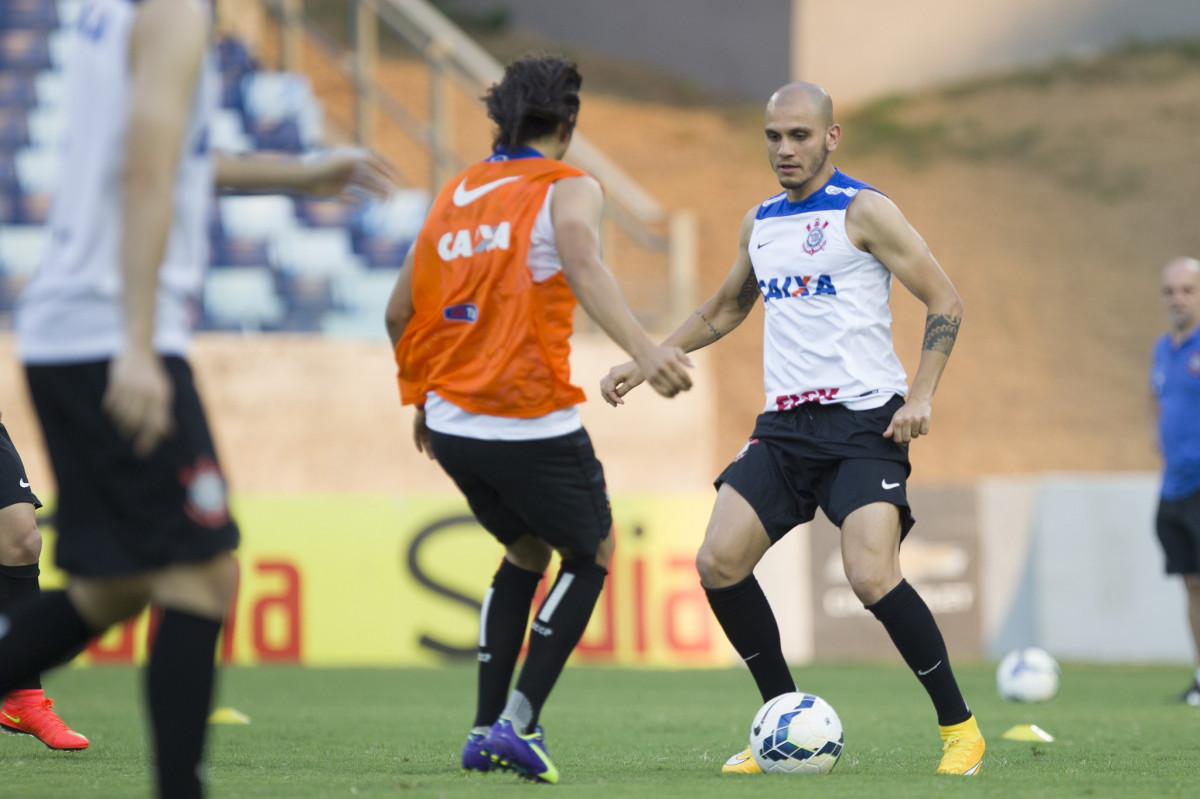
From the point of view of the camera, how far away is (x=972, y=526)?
1297 centimetres

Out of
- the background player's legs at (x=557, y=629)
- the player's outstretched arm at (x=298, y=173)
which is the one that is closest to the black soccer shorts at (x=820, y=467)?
the background player's legs at (x=557, y=629)

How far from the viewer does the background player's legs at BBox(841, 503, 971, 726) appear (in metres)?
4.84

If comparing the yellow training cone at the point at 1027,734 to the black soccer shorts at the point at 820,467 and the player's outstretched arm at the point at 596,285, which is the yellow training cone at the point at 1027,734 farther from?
the player's outstretched arm at the point at 596,285

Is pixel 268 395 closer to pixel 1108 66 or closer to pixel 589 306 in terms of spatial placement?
pixel 589 306

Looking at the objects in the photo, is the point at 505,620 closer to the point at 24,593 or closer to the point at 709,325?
the point at 709,325

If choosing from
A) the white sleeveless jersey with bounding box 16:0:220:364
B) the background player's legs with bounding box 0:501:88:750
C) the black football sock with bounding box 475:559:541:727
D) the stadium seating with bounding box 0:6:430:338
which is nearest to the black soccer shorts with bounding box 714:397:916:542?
the black football sock with bounding box 475:559:541:727

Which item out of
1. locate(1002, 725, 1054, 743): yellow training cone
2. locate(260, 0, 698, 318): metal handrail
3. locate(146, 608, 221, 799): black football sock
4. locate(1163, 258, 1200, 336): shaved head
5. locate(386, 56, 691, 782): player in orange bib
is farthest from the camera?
locate(260, 0, 698, 318): metal handrail

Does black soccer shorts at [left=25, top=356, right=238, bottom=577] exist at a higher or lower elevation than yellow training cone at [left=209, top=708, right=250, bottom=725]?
higher

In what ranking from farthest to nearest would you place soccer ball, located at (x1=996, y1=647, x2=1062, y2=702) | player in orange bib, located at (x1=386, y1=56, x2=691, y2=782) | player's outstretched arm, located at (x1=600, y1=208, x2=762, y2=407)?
soccer ball, located at (x1=996, y1=647, x2=1062, y2=702) < player's outstretched arm, located at (x1=600, y1=208, x2=762, y2=407) < player in orange bib, located at (x1=386, y1=56, x2=691, y2=782)

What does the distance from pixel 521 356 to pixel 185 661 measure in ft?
5.26

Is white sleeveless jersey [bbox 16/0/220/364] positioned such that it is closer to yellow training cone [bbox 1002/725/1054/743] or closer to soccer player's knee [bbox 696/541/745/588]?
soccer player's knee [bbox 696/541/745/588]

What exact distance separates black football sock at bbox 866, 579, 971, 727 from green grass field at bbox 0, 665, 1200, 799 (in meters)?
0.23

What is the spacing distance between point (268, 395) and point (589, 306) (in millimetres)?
11118

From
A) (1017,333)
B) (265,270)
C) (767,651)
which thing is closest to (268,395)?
(265,270)
